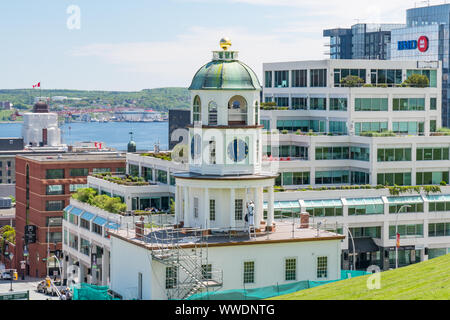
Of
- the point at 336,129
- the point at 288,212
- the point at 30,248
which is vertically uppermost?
the point at 336,129

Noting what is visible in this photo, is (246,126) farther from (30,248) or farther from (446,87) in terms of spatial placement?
(446,87)

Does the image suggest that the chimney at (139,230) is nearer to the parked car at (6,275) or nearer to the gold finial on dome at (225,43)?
the gold finial on dome at (225,43)

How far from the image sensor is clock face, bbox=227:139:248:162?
152 feet

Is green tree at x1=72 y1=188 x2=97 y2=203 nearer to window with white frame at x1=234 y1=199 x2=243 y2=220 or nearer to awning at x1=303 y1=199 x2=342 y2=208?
awning at x1=303 y1=199 x2=342 y2=208

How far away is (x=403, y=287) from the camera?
26.2 m

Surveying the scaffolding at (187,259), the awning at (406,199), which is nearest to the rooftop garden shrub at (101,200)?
the awning at (406,199)

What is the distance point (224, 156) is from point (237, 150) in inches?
31.2

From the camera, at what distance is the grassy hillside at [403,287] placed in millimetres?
24203

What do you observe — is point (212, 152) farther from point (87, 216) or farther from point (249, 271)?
point (87, 216)

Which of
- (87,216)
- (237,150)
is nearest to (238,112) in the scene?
(237,150)

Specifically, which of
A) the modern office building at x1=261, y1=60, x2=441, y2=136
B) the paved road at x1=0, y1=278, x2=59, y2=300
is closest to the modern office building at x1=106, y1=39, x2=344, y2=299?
the modern office building at x1=261, y1=60, x2=441, y2=136
